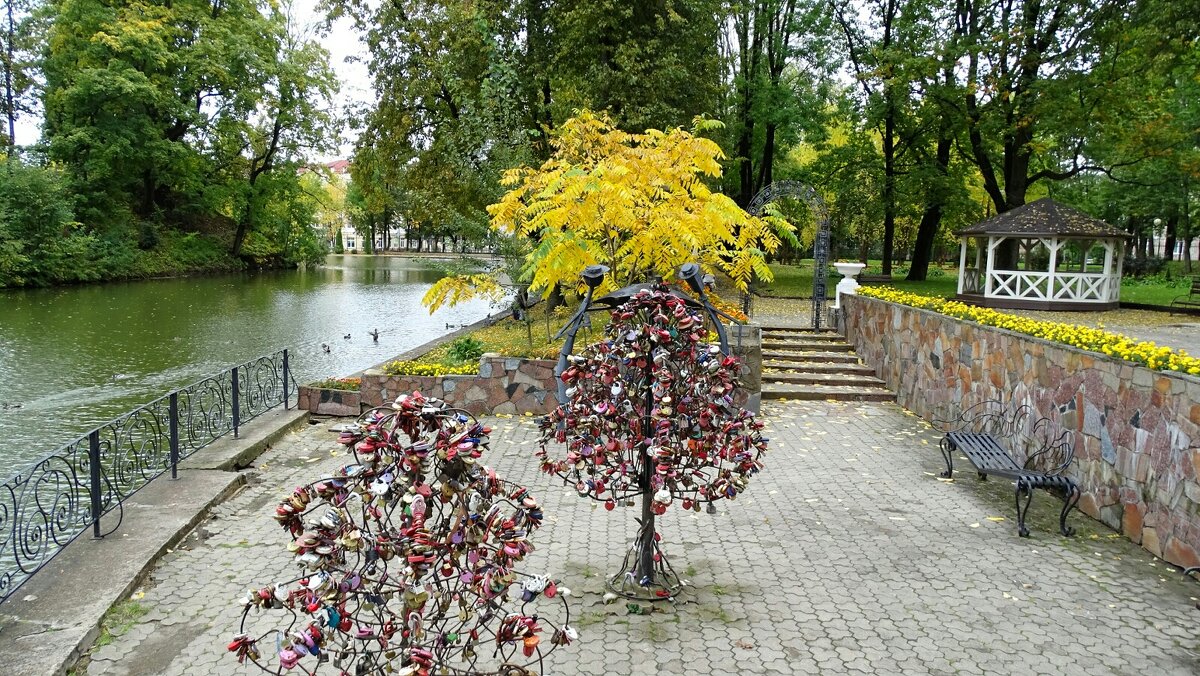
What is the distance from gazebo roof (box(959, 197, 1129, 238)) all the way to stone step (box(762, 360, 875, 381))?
9.71 metres

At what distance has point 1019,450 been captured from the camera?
305 inches

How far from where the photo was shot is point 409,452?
2.62m

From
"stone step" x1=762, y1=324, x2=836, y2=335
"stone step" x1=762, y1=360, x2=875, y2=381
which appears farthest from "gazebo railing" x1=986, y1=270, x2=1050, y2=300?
"stone step" x1=762, y1=360, x2=875, y2=381

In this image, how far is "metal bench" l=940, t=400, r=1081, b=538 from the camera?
20.2ft

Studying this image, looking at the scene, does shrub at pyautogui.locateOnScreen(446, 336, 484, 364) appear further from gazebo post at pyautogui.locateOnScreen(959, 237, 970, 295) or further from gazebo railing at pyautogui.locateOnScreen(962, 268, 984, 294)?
gazebo railing at pyautogui.locateOnScreen(962, 268, 984, 294)

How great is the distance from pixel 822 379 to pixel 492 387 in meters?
5.21

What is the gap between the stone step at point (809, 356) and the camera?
41.8 feet

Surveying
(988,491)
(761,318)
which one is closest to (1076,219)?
(761,318)

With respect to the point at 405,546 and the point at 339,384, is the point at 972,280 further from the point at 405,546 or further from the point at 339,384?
the point at 405,546

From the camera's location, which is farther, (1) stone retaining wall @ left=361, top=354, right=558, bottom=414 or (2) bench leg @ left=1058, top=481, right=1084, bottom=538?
(1) stone retaining wall @ left=361, top=354, right=558, bottom=414

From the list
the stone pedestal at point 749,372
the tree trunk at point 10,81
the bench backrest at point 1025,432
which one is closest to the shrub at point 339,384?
the stone pedestal at point 749,372

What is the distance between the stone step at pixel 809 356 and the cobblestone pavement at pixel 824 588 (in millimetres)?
5207

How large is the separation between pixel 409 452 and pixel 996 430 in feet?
24.9

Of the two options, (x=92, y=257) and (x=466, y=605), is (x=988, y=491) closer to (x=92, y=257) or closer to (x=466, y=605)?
(x=466, y=605)
